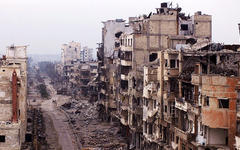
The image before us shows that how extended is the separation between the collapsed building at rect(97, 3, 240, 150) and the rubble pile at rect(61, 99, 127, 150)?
5.49 feet

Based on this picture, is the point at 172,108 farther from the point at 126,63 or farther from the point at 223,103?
the point at 126,63

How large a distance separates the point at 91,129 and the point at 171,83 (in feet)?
103

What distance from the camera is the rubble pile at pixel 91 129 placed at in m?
59.3

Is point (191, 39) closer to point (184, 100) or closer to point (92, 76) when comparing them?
point (184, 100)

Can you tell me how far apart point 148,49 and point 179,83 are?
18.4 m

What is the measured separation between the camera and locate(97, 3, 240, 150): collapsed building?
108ft

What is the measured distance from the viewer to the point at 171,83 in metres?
42.5

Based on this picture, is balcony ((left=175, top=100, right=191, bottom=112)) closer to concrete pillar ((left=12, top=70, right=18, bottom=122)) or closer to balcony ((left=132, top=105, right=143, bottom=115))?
balcony ((left=132, top=105, right=143, bottom=115))

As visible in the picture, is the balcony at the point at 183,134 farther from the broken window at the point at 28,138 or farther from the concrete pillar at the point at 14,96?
the broken window at the point at 28,138

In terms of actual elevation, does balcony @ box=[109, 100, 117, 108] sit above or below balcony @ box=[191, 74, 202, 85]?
below

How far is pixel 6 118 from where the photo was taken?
43.1 meters

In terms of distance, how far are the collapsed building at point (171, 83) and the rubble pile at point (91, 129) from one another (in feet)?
5.49

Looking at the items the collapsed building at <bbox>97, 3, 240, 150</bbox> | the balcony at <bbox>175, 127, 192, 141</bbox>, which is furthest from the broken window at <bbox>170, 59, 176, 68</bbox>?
the balcony at <bbox>175, 127, 192, 141</bbox>

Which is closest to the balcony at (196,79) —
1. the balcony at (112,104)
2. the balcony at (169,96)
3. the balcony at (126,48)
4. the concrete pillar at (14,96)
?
the balcony at (169,96)
